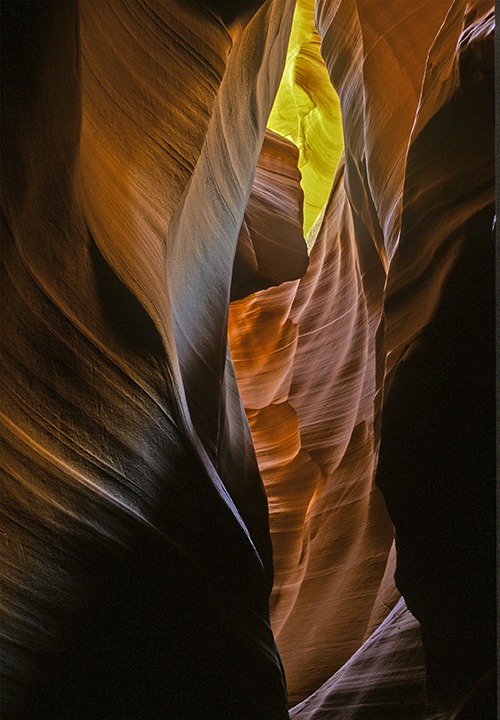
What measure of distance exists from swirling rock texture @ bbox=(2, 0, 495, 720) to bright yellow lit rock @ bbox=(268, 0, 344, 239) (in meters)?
2.89

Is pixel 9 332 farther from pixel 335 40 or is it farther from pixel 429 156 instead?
pixel 335 40

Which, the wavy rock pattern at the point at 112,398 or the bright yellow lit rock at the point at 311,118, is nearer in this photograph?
the wavy rock pattern at the point at 112,398

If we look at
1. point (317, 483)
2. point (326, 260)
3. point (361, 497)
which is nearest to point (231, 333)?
point (326, 260)

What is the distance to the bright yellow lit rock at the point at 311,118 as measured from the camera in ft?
23.7

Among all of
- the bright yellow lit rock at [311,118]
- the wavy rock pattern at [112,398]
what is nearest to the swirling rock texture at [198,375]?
the wavy rock pattern at [112,398]

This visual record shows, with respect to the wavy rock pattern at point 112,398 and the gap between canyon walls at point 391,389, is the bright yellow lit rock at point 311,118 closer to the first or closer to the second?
the gap between canyon walls at point 391,389

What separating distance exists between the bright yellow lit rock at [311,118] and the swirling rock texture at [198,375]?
289 centimetres

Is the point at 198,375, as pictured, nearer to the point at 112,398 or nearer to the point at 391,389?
the point at 391,389

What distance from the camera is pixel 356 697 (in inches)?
124

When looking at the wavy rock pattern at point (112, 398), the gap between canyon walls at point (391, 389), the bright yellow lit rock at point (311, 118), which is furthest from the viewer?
the bright yellow lit rock at point (311, 118)

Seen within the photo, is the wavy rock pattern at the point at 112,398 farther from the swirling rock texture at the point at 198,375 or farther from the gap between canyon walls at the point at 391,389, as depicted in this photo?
the gap between canyon walls at the point at 391,389

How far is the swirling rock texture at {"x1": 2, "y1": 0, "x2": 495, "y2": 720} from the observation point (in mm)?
1800

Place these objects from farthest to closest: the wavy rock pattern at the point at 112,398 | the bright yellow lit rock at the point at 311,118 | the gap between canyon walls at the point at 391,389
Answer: the bright yellow lit rock at the point at 311,118
the gap between canyon walls at the point at 391,389
the wavy rock pattern at the point at 112,398

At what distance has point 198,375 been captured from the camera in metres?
3.06
